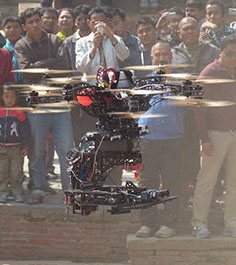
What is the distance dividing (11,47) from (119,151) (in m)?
5.36

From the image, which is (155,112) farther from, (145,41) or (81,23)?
(81,23)

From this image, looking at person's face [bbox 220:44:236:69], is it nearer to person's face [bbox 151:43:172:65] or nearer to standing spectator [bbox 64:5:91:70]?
person's face [bbox 151:43:172:65]

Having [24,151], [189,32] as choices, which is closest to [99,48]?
[189,32]

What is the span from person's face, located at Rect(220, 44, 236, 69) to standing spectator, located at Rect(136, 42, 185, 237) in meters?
0.51

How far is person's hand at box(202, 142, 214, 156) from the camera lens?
7.29 meters

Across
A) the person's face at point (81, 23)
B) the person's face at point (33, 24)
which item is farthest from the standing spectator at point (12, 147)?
the person's face at point (81, 23)

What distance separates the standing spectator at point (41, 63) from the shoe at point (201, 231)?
1891 millimetres

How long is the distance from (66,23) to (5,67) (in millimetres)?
1914

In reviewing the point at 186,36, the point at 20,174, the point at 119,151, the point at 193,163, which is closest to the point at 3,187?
the point at 20,174

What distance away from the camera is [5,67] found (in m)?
7.68

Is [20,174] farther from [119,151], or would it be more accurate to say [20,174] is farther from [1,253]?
[119,151]

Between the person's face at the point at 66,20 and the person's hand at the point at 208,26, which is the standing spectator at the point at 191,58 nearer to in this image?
the person's hand at the point at 208,26

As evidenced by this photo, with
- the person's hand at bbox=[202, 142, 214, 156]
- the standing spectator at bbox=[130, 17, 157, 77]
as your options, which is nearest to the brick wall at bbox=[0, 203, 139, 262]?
the person's hand at bbox=[202, 142, 214, 156]

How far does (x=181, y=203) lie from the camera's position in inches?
341
